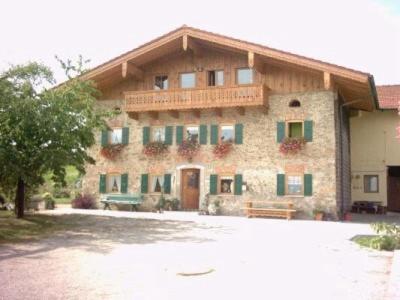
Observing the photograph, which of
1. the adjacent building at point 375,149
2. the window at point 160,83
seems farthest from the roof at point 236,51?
the adjacent building at point 375,149

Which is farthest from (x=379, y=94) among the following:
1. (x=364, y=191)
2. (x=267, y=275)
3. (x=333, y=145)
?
(x=267, y=275)

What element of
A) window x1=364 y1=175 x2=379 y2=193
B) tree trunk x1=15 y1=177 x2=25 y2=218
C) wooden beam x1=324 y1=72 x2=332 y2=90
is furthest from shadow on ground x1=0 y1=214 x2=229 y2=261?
window x1=364 y1=175 x2=379 y2=193

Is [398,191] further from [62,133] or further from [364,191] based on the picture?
[62,133]

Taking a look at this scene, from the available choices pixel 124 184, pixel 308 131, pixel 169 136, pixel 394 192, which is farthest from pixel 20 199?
pixel 394 192

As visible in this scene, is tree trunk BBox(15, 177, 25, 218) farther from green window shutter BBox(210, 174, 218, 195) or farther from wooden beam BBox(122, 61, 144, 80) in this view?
green window shutter BBox(210, 174, 218, 195)

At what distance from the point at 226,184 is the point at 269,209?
2.49 m

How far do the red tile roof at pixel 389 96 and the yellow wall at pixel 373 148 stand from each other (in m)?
0.46

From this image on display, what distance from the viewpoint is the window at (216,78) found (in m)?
21.3

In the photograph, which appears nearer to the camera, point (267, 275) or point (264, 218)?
point (267, 275)

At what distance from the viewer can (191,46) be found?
2059cm

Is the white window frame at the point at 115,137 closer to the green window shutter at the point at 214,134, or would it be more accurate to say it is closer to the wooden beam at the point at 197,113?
the wooden beam at the point at 197,113

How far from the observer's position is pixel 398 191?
1028 inches

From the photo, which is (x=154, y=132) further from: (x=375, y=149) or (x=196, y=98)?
(x=375, y=149)

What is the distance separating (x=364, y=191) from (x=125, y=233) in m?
15.7
